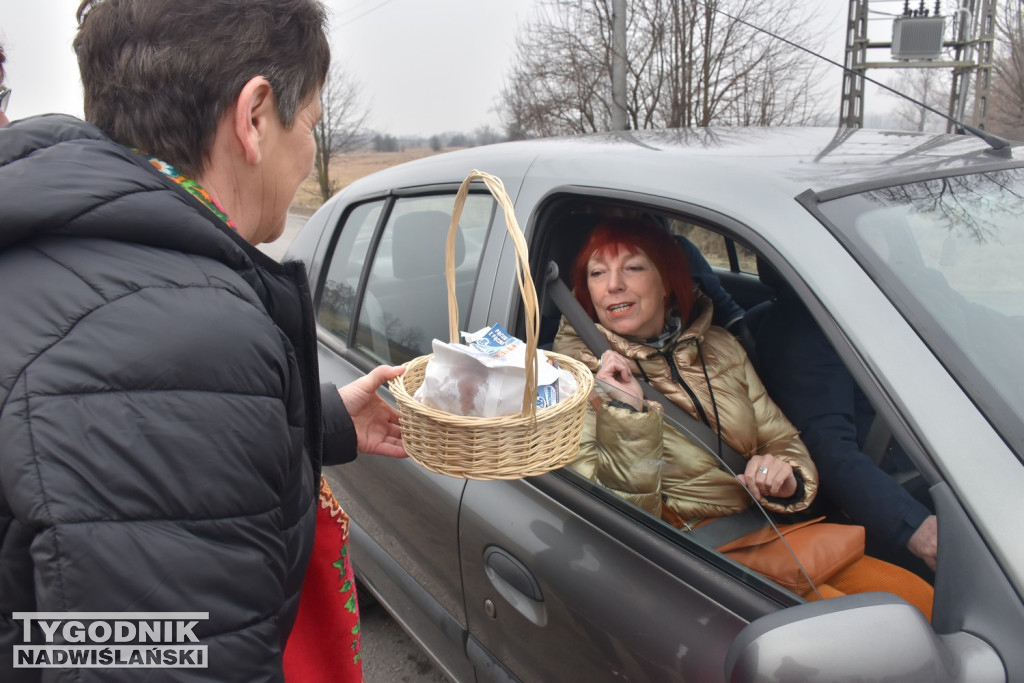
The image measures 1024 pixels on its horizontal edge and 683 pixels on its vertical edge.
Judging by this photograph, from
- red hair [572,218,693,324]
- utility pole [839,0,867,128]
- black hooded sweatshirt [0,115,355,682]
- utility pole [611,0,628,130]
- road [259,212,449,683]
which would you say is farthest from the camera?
utility pole [839,0,867,128]

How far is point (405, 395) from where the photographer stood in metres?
1.37

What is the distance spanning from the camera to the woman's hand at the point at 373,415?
1488 millimetres

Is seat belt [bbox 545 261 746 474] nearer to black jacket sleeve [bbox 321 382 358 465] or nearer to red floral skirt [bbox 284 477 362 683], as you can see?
black jacket sleeve [bbox 321 382 358 465]

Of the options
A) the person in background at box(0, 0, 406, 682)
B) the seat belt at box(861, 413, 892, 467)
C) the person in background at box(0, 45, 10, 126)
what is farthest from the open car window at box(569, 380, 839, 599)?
the person in background at box(0, 45, 10, 126)

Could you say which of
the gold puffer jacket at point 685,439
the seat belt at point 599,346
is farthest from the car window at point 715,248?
the seat belt at point 599,346

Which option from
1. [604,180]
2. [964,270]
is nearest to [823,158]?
[964,270]

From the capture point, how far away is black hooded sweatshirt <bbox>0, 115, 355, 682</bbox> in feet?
2.14

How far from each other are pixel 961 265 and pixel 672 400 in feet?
2.16

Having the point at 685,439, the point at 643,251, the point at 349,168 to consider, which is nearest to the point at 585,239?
the point at 643,251

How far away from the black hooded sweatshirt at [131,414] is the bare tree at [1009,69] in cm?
1513

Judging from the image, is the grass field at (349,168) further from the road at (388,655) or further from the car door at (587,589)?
the car door at (587,589)

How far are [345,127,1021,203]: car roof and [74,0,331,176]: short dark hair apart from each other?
2.66ft

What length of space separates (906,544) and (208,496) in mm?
1365

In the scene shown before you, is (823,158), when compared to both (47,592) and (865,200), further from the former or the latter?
(47,592)
